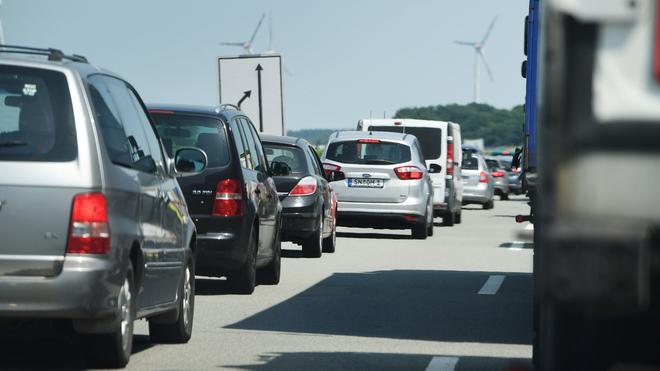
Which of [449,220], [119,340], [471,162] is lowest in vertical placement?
[449,220]

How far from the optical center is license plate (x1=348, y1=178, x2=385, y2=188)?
25625mm

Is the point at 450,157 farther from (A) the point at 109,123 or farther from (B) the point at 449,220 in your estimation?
(A) the point at 109,123

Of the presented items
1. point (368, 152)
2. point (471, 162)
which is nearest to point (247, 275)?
point (368, 152)

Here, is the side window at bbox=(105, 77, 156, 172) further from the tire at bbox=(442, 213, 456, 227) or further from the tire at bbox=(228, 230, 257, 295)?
the tire at bbox=(442, 213, 456, 227)

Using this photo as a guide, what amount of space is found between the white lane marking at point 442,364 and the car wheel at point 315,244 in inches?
420

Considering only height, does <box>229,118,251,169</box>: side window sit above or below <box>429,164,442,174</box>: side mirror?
above

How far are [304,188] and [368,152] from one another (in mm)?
6307

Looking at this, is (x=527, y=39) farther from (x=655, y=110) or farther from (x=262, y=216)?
(x=655, y=110)

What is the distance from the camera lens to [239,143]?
14055 millimetres

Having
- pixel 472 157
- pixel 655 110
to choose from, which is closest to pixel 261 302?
pixel 655 110

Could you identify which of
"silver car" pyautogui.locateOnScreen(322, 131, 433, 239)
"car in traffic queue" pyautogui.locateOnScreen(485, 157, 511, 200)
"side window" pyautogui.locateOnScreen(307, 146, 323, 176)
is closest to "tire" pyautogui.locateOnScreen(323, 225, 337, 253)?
"side window" pyautogui.locateOnScreen(307, 146, 323, 176)

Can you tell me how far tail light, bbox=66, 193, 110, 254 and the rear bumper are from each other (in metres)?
0.05

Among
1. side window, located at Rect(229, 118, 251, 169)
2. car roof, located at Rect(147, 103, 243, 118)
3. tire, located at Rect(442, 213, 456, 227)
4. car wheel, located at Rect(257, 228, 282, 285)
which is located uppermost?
car roof, located at Rect(147, 103, 243, 118)

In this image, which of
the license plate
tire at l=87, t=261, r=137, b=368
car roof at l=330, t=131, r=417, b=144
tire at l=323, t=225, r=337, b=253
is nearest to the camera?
tire at l=87, t=261, r=137, b=368
